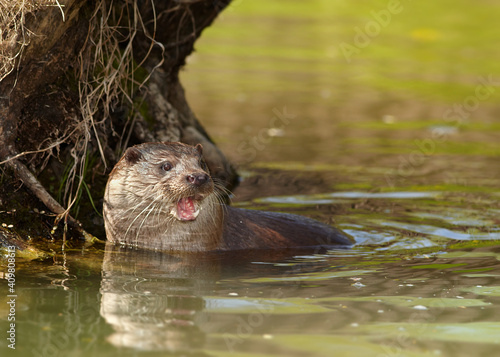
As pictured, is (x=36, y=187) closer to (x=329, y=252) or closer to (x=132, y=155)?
(x=132, y=155)

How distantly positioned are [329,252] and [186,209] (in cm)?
101

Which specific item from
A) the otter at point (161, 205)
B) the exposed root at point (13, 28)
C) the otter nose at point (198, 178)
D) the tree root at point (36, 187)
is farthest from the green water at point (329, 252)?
the exposed root at point (13, 28)

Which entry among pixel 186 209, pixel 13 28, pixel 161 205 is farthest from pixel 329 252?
pixel 13 28

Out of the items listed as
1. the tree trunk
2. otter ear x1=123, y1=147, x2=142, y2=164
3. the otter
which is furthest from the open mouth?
the tree trunk

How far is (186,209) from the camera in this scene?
4832mm

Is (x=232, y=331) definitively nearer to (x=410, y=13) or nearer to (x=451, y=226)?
(x=451, y=226)

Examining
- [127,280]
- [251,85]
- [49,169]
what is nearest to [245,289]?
[127,280]

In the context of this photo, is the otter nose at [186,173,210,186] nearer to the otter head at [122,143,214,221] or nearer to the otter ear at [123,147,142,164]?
the otter head at [122,143,214,221]

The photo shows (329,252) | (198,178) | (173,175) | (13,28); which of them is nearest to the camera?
(13,28)

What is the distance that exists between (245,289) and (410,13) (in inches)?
783

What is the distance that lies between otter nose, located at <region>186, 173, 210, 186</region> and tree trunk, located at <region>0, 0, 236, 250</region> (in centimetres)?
80

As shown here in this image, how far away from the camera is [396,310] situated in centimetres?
355

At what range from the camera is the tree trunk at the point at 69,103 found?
4676 millimetres

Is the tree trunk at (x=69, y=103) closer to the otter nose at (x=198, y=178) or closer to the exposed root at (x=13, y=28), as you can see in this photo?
the exposed root at (x=13, y=28)
